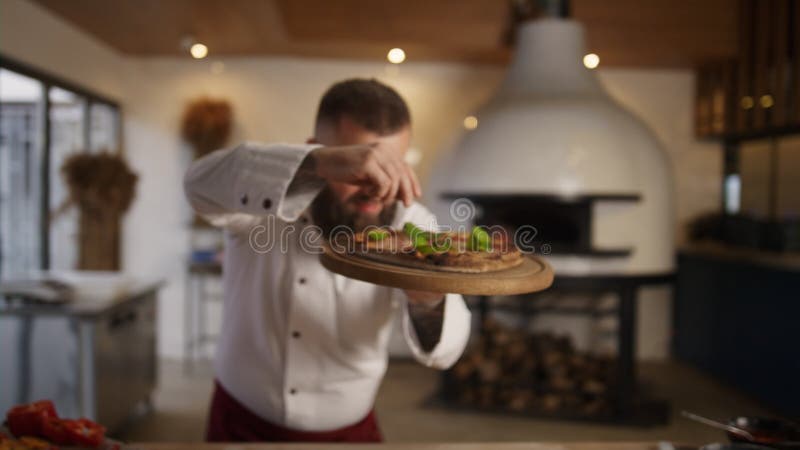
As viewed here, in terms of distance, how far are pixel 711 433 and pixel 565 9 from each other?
2347 millimetres

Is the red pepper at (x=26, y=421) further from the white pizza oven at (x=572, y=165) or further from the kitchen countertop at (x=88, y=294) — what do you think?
the white pizza oven at (x=572, y=165)

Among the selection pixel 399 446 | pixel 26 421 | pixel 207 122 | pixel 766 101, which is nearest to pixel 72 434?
pixel 26 421

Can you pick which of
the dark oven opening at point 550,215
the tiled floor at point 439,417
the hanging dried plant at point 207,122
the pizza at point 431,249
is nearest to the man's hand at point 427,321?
the pizza at point 431,249

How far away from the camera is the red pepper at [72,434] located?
108cm

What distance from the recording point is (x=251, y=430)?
1415 mm

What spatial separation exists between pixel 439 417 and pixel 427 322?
8.29 feet

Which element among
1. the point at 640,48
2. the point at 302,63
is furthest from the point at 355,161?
the point at 640,48

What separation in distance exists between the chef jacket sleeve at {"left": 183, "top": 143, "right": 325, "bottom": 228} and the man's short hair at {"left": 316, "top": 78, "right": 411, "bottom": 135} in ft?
0.48

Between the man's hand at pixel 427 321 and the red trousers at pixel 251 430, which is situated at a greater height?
the man's hand at pixel 427 321

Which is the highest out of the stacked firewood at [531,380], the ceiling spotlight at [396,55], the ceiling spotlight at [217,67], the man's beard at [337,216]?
the ceiling spotlight at [217,67]

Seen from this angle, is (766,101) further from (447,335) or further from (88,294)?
(88,294)

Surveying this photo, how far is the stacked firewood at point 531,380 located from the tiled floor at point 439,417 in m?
0.11

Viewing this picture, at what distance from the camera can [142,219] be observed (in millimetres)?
4793

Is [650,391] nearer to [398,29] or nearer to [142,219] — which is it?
[398,29]
